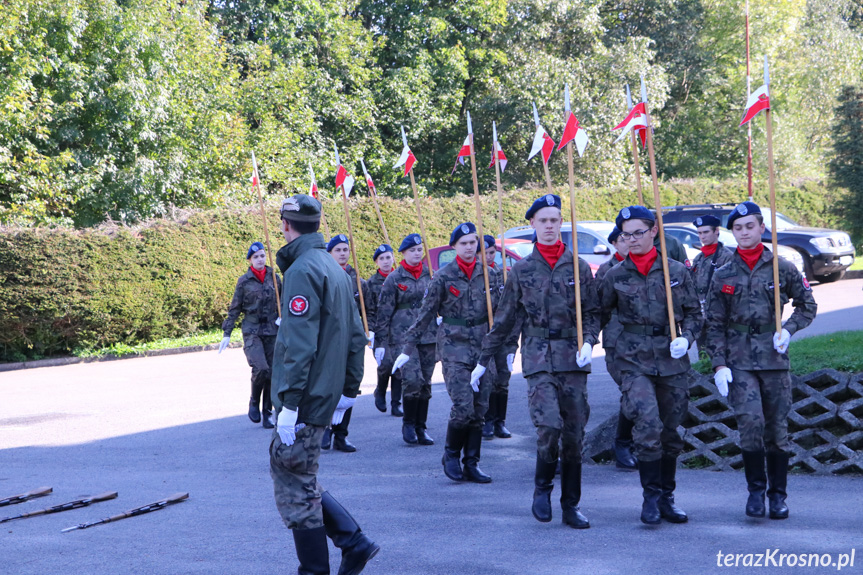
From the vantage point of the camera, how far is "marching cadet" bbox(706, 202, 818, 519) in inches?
233

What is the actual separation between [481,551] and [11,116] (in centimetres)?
1750

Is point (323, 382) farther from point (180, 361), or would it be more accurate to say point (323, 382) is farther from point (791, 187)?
point (791, 187)

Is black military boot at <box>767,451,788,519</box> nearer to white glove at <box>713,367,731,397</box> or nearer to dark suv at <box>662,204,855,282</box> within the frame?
white glove at <box>713,367,731,397</box>

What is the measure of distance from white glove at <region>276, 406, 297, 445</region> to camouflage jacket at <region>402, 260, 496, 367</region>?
3.13m

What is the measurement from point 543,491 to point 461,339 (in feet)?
6.20

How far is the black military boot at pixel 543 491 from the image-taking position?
5.97 m

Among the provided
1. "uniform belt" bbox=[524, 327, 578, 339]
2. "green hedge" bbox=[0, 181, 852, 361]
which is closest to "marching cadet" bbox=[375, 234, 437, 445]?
"uniform belt" bbox=[524, 327, 578, 339]

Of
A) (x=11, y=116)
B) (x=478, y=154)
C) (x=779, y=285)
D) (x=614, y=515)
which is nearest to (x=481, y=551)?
(x=614, y=515)

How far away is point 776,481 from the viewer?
592cm

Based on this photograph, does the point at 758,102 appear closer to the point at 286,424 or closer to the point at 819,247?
the point at 286,424

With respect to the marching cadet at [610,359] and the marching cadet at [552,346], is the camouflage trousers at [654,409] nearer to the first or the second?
the marching cadet at [552,346]

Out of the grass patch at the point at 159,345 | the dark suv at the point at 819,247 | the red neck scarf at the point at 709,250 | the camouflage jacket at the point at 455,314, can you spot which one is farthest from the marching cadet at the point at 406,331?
the dark suv at the point at 819,247

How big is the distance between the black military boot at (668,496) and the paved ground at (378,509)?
8 centimetres

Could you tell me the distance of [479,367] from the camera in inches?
264
